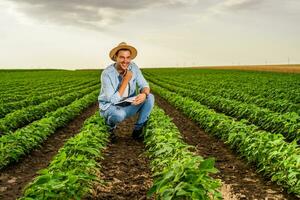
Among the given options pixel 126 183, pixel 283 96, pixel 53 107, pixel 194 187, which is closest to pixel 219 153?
pixel 126 183

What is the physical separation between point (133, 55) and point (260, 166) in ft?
11.1

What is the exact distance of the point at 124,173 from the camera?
6801mm

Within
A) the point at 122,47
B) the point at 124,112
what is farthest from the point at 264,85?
the point at 122,47

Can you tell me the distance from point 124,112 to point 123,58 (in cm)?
122

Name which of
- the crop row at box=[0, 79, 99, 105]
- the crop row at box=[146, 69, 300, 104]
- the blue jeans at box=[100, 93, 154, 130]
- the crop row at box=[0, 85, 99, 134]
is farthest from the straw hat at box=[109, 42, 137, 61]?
the crop row at box=[0, 79, 99, 105]

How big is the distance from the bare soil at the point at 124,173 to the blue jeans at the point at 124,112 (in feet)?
1.59

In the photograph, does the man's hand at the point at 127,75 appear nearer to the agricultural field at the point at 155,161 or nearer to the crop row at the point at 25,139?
the agricultural field at the point at 155,161

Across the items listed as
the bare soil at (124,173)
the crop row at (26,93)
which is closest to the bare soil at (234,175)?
the bare soil at (124,173)

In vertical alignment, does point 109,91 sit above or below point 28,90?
above

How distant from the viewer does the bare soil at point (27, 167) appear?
611 cm

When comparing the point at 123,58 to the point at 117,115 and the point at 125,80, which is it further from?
the point at 117,115

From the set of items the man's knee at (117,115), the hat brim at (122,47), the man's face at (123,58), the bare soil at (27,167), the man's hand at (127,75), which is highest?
the hat brim at (122,47)

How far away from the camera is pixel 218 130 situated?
10133 mm

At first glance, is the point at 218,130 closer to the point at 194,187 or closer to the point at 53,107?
the point at 194,187
